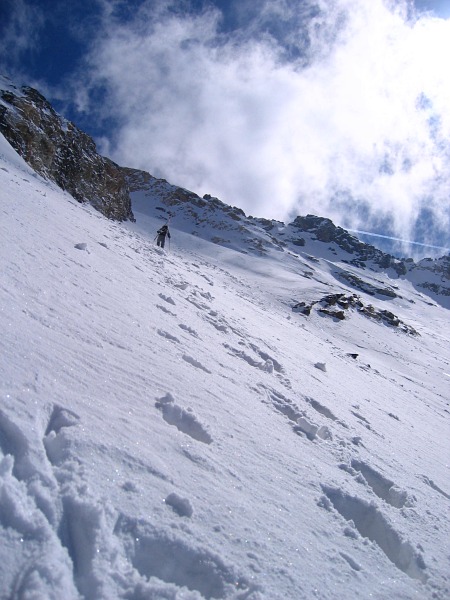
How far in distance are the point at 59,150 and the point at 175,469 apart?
4175 centimetres

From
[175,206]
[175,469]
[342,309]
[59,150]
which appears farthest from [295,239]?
[175,469]

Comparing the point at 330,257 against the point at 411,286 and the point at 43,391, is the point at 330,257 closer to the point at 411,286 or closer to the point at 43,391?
the point at 411,286

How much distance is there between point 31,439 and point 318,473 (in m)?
2.98

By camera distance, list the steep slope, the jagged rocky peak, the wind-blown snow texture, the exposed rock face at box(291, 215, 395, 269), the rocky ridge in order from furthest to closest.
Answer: the exposed rock face at box(291, 215, 395, 269) → the steep slope → the rocky ridge → the jagged rocky peak → the wind-blown snow texture

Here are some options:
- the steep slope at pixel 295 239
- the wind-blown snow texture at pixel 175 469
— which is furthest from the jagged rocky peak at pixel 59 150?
the wind-blown snow texture at pixel 175 469

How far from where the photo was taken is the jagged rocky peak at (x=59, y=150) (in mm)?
31938

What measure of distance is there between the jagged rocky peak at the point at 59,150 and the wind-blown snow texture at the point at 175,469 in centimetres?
2942

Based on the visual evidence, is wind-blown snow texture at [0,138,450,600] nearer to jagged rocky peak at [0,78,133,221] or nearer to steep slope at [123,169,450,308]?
steep slope at [123,169,450,308]

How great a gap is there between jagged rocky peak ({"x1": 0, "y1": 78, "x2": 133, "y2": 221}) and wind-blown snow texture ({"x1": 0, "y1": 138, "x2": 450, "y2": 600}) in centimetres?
2942

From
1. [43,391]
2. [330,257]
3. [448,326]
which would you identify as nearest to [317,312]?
[43,391]

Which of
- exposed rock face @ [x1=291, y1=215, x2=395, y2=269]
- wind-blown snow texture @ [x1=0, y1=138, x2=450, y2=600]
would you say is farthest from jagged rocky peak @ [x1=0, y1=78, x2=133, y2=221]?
exposed rock face @ [x1=291, y1=215, x2=395, y2=269]

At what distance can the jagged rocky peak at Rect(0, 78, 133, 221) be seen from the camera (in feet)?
105

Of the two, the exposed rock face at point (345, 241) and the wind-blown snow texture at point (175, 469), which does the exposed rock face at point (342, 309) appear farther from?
the exposed rock face at point (345, 241)

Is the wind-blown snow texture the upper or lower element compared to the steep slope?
lower
